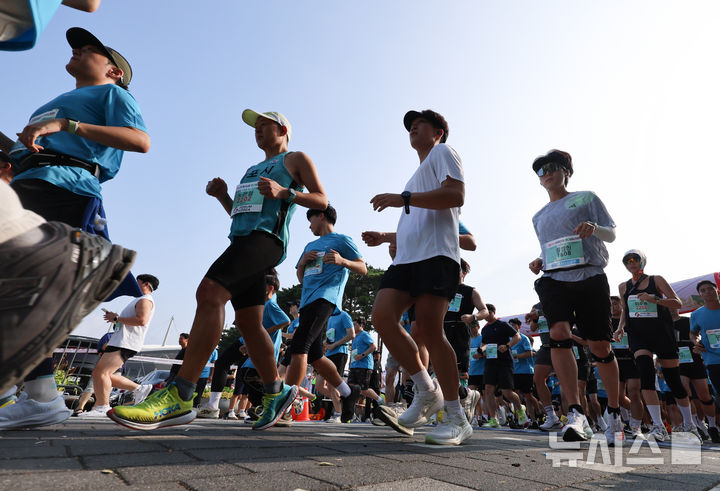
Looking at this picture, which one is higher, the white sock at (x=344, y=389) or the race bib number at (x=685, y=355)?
the race bib number at (x=685, y=355)

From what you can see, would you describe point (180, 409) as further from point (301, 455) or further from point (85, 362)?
point (85, 362)

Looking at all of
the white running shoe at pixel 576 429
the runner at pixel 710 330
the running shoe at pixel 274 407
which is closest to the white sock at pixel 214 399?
the running shoe at pixel 274 407

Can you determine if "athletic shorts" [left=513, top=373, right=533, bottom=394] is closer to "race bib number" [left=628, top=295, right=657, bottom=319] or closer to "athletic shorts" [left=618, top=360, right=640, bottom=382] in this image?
"athletic shorts" [left=618, top=360, right=640, bottom=382]

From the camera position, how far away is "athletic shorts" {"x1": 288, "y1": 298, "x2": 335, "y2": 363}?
4.57 meters

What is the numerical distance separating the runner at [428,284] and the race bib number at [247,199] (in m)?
0.83

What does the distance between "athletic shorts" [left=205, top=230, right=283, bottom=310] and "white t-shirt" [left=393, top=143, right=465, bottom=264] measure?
3.17 ft

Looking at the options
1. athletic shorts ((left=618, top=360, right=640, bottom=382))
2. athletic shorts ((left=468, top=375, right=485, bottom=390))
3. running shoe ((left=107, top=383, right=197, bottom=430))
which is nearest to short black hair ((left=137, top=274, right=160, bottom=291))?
running shoe ((left=107, top=383, right=197, bottom=430))

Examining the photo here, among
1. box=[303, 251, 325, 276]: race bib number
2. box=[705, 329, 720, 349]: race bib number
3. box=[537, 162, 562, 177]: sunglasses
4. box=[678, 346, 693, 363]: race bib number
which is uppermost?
box=[537, 162, 562, 177]: sunglasses

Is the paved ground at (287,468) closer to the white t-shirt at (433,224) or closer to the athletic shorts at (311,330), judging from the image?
the white t-shirt at (433,224)

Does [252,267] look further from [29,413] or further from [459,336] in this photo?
[459,336]

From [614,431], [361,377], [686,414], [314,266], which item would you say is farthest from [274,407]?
[361,377]

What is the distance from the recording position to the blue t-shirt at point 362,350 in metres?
9.73

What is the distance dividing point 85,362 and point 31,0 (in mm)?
9603

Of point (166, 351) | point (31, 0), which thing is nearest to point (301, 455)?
point (31, 0)
